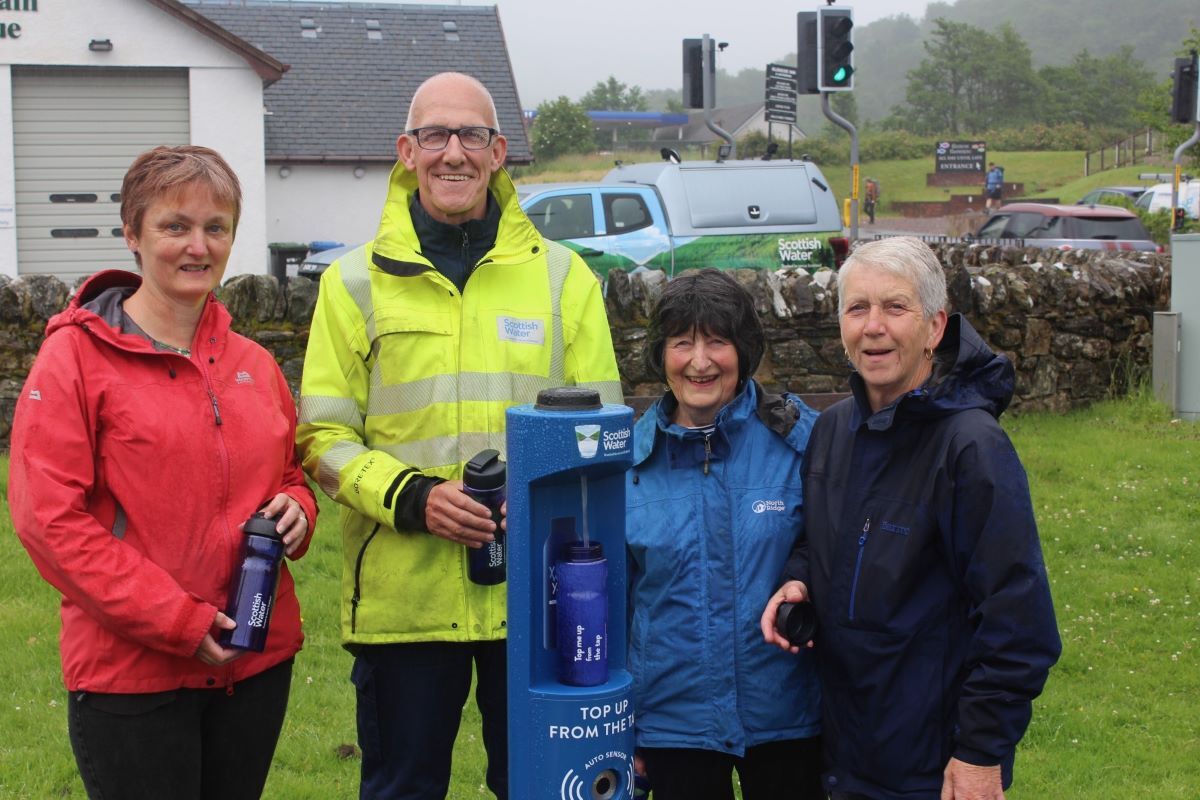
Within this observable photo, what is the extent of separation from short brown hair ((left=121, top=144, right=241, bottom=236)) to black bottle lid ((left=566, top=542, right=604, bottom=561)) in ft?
3.56

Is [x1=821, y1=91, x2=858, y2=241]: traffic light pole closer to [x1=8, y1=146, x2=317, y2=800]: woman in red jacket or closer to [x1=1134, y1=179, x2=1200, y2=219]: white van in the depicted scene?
[x1=8, y1=146, x2=317, y2=800]: woman in red jacket

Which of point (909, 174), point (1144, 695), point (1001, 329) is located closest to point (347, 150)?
point (1001, 329)

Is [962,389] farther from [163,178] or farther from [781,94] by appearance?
[781,94]

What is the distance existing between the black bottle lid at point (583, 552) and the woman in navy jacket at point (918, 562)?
0.48 meters

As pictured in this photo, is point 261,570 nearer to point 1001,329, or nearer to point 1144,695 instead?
point 1144,695

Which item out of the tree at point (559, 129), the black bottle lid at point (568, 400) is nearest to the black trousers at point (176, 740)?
the black bottle lid at point (568, 400)

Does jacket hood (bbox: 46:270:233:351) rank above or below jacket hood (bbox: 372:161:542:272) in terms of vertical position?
below

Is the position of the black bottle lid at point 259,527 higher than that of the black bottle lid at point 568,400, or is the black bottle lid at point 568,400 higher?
the black bottle lid at point 568,400

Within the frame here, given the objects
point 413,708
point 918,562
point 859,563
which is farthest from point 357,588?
point 918,562

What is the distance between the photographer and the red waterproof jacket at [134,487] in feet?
8.70

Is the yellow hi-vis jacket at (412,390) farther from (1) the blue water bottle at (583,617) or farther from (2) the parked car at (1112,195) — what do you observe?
(2) the parked car at (1112,195)

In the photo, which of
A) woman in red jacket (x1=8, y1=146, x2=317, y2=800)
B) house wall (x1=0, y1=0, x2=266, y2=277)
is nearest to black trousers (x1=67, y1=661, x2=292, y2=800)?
woman in red jacket (x1=8, y1=146, x2=317, y2=800)

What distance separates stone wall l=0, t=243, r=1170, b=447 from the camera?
873 centimetres

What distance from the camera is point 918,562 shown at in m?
2.70
